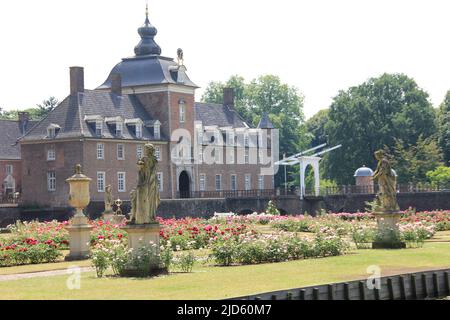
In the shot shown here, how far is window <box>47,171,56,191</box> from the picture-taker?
69.4 m

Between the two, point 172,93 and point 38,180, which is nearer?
point 38,180

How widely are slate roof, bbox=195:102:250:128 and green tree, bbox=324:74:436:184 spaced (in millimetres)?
8372

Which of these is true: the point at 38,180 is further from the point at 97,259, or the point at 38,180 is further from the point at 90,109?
the point at 97,259

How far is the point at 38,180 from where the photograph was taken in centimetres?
7031

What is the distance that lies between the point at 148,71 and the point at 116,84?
8.06ft

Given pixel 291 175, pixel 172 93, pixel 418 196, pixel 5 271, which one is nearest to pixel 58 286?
pixel 5 271

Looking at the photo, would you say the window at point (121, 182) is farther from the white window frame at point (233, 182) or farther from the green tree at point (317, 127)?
the green tree at point (317, 127)

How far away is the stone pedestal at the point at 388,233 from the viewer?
3081cm

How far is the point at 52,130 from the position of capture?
69812 millimetres

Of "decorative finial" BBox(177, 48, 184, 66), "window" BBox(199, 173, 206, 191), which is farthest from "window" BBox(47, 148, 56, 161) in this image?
"window" BBox(199, 173, 206, 191)

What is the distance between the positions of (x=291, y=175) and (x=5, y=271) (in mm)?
85146

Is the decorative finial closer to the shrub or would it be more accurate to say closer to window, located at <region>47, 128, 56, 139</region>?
window, located at <region>47, 128, 56, 139</region>

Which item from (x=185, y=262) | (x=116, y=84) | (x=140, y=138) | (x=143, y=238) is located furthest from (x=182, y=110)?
(x=143, y=238)

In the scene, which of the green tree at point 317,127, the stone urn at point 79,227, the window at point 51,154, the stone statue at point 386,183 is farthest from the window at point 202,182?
the stone statue at point 386,183
